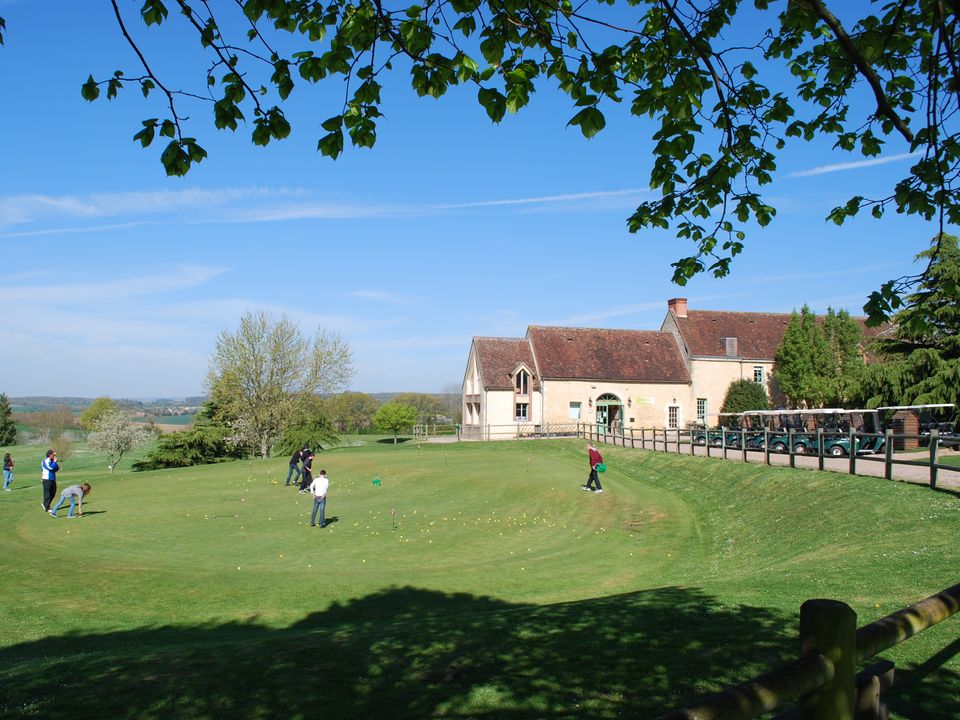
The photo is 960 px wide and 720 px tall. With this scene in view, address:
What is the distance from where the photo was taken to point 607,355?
57.5 meters

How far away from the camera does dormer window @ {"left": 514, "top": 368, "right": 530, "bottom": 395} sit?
56.4 m

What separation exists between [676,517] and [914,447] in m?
19.6

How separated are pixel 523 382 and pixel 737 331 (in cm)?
1822

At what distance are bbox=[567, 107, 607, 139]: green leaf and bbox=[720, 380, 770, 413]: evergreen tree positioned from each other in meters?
52.0

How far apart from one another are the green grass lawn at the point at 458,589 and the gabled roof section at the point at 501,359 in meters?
24.5

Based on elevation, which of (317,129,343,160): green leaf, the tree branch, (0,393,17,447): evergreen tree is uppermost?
the tree branch

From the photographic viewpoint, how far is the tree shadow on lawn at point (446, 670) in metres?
6.31

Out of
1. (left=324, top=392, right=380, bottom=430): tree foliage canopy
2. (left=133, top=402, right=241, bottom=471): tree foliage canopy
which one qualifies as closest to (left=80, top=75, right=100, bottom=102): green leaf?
(left=133, top=402, right=241, bottom=471): tree foliage canopy

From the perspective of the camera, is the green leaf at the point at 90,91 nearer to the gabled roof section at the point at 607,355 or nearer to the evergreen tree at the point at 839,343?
the evergreen tree at the point at 839,343

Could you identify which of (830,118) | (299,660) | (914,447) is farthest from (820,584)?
(914,447)

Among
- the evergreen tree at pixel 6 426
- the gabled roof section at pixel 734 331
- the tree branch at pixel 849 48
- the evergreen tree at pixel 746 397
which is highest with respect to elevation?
the gabled roof section at pixel 734 331

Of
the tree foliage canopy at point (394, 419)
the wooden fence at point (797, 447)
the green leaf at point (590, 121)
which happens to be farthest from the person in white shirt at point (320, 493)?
the tree foliage canopy at point (394, 419)

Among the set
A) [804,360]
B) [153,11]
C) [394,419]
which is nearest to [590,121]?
[153,11]

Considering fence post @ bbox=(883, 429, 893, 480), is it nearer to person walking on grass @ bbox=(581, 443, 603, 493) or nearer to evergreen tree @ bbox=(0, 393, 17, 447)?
person walking on grass @ bbox=(581, 443, 603, 493)
